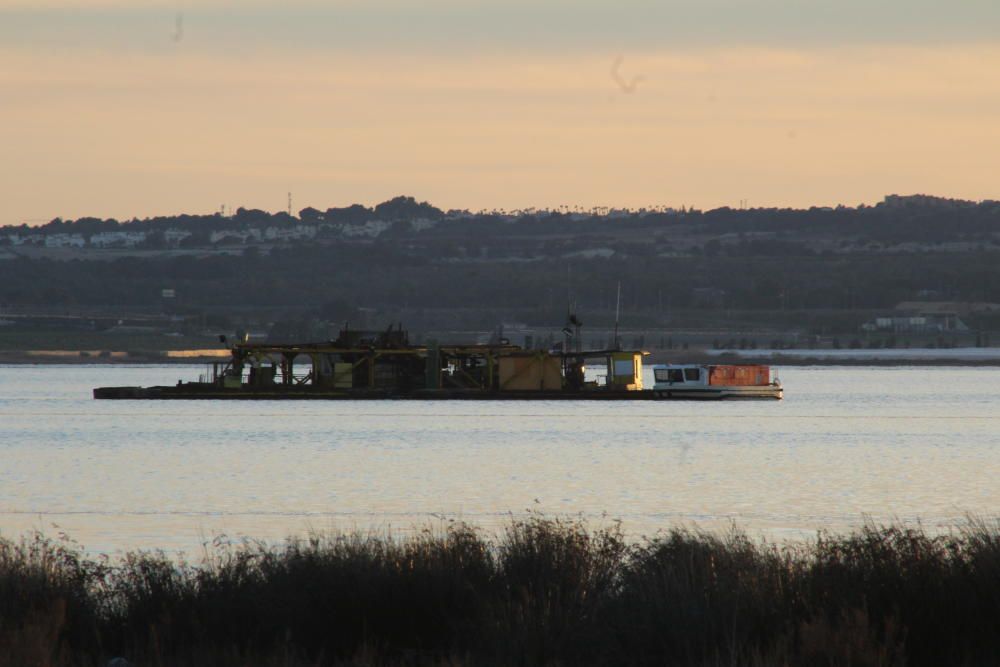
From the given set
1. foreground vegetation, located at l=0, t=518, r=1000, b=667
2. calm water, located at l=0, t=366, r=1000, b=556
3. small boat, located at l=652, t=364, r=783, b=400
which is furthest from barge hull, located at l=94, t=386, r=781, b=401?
foreground vegetation, located at l=0, t=518, r=1000, b=667

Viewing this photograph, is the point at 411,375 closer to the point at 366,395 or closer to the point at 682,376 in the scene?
the point at 366,395

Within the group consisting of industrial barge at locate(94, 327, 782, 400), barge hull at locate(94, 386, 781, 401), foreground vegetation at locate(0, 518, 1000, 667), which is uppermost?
foreground vegetation at locate(0, 518, 1000, 667)

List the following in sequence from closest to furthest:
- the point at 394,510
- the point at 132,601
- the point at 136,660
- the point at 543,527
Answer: the point at 136,660 → the point at 132,601 → the point at 543,527 → the point at 394,510

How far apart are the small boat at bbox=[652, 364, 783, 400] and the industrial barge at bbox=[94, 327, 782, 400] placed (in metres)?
0.06

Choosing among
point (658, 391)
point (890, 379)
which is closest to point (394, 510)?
point (658, 391)

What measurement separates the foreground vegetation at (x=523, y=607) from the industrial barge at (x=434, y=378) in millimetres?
82245

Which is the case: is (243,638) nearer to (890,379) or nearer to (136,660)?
(136,660)

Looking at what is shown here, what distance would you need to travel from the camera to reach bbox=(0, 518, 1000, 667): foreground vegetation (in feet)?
62.9

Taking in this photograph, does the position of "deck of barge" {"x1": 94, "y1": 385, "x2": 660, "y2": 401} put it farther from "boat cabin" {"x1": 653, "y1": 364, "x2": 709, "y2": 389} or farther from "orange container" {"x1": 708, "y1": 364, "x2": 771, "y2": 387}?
"orange container" {"x1": 708, "y1": 364, "x2": 771, "y2": 387}

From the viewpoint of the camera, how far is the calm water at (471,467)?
39.1m

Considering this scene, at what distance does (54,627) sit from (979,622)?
1017 cm

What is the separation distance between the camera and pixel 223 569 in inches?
868

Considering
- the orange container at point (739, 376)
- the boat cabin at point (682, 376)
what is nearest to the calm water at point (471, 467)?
the boat cabin at point (682, 376)

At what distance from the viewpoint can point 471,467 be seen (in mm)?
55531
